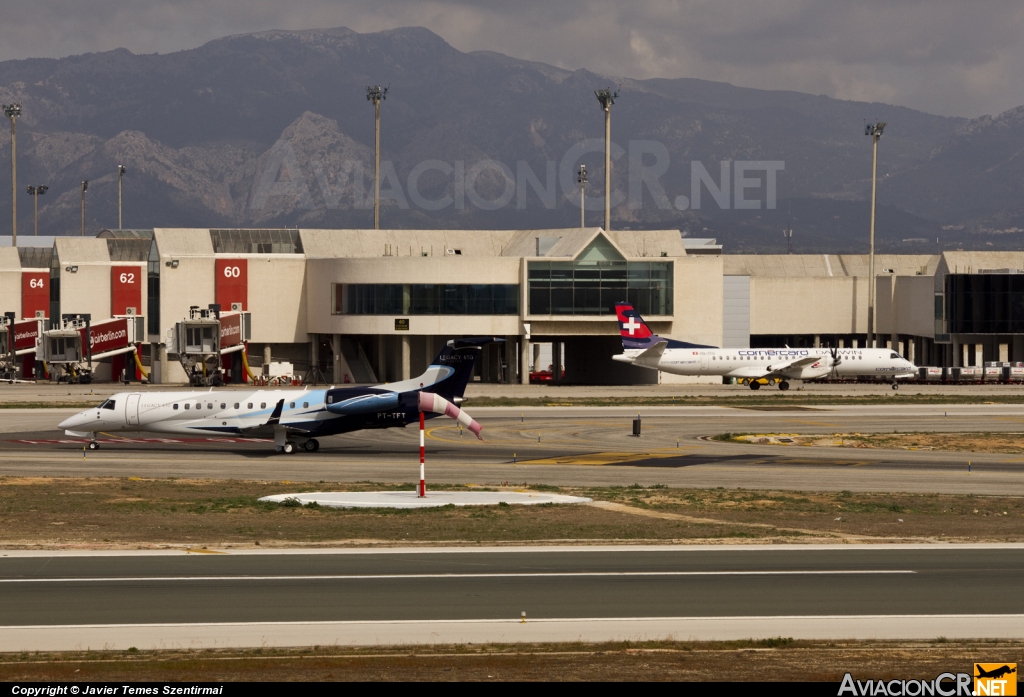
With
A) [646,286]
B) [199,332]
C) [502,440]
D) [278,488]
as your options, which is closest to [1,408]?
[199,332]

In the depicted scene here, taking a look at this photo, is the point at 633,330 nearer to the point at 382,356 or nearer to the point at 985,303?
the point at 382,356

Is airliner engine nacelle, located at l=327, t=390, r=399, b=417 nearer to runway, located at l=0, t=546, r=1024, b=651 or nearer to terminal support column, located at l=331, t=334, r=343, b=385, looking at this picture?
runway, located at l=0, t=546, r=1024, b=651

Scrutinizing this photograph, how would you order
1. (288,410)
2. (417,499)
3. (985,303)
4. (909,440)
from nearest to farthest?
(417,499) < (288,410) < (909,440) < (985,303)

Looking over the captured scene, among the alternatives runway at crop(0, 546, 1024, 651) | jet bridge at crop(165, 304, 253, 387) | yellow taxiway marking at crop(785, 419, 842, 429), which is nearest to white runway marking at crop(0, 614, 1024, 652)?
runway at crop(0, 546, 1024, 651)

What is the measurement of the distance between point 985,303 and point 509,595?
105255 mm

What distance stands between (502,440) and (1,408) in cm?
3862

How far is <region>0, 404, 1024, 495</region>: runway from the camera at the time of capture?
45688 millimetres

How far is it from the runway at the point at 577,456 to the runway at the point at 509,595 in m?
15.7

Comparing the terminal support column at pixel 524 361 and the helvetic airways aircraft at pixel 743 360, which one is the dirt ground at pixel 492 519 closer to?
the helvetic airways aircraft at pixel 743 360

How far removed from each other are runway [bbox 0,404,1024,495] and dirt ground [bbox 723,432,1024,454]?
211 centimetres

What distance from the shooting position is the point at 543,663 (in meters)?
18.9

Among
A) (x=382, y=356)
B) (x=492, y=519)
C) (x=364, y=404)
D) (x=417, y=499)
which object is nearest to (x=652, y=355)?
(x=382, y=356)

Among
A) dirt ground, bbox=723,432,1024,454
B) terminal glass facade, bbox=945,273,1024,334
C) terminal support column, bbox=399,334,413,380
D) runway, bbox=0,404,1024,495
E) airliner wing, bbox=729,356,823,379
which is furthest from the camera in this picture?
terminal glass facade, bbox=945,273,1024,334

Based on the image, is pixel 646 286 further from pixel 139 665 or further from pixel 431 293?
pixel 139 665
